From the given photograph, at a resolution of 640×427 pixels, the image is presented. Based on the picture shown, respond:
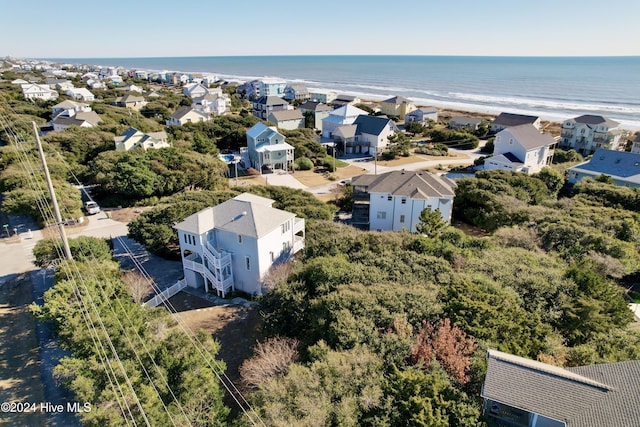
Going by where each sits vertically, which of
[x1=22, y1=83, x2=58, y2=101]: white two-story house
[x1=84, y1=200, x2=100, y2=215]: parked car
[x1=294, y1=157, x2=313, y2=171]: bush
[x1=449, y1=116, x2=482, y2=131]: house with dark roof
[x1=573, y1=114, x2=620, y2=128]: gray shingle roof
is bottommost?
[x1=84, y1=200, x2=100, y2=215]: parked car

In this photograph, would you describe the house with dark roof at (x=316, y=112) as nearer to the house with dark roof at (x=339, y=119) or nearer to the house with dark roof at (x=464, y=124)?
the house with dark roof at (x=339, y=119)

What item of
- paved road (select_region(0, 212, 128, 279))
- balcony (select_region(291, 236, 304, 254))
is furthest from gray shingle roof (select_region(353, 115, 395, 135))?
paved road (select_region(0, 212, 128, 279))

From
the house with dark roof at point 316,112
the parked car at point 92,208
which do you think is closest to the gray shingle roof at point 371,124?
the house with dark roof at point 316,112

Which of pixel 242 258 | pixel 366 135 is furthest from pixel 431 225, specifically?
pixel 366 135

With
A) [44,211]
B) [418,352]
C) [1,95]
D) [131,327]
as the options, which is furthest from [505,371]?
[1,95]

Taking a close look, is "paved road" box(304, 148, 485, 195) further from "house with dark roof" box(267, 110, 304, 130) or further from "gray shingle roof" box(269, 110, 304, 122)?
"gray shingle roof" box(269, 110, 304, 122)

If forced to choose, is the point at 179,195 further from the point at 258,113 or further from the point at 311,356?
the point at 258,113
